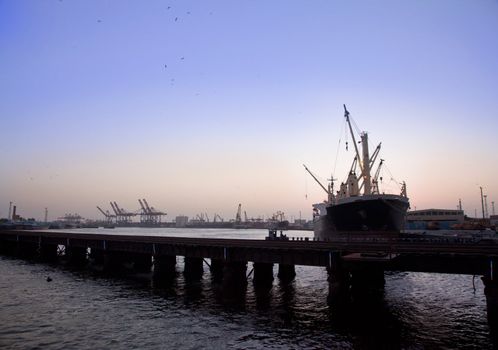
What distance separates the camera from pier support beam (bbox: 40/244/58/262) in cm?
7381

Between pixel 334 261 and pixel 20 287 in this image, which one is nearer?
pixel 334 261

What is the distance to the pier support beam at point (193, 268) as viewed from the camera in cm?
4780

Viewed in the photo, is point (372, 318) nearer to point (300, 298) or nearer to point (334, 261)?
point (334, 261)

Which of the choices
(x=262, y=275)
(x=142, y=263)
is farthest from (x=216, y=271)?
(x=142, y=263)

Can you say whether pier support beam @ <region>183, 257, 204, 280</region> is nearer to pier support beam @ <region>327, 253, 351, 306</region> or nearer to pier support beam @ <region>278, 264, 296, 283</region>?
pier support beam @ <region>278, 264, 296, 283</region>

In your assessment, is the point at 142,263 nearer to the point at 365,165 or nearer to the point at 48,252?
the point at 48,252

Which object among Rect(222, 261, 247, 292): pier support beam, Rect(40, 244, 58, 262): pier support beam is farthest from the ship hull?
Rect(40, 244, 58, 262): pier support beam

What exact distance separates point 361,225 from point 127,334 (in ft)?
162

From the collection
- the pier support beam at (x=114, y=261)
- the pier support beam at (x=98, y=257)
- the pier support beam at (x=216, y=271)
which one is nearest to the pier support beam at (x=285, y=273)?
the pier support beam at (x=216, y=271)

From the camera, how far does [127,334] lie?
2414cm

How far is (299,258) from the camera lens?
3475 cm

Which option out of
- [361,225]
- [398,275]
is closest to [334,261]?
[398,275]

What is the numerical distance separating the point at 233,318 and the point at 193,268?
21365 mm

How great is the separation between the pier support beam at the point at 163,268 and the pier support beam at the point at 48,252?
122ft
